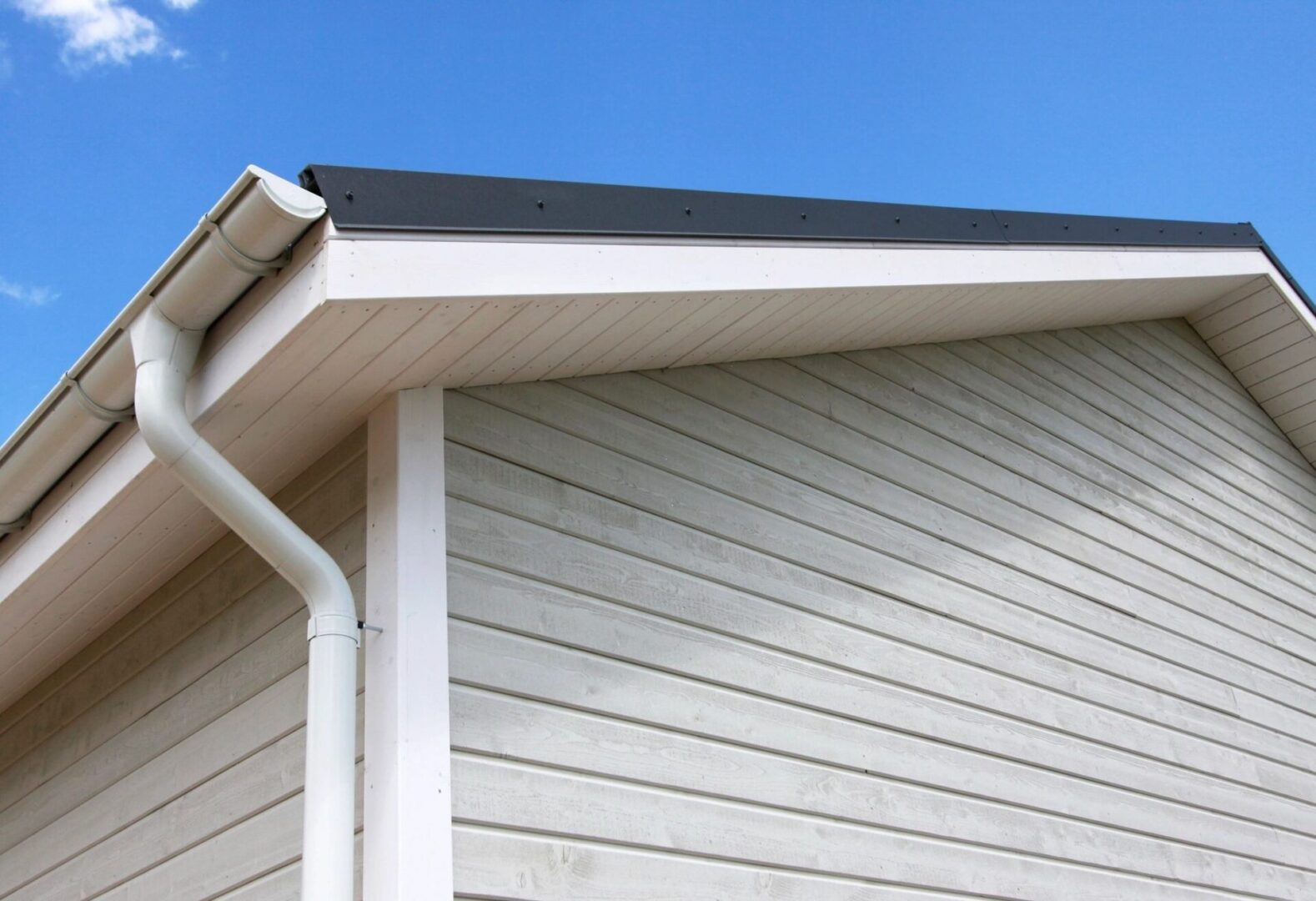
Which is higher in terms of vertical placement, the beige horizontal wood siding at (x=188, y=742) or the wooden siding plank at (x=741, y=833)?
the beige horizontal wood siding at (x=188, y=742)

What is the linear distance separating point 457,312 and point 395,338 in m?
0.12

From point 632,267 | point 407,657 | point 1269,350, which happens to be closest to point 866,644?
point 632,267

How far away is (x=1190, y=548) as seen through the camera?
4.68 metres

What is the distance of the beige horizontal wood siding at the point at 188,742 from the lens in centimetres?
233

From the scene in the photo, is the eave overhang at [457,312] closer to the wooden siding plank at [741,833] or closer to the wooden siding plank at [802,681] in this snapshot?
the wooden siding plank at [802,681]

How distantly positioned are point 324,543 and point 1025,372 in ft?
9.56

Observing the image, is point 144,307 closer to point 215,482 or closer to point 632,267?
point 215,482

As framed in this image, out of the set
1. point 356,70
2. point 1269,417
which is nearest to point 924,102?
point 356,70

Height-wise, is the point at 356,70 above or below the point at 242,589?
above

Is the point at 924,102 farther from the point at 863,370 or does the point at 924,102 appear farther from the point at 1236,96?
the point at 863,370

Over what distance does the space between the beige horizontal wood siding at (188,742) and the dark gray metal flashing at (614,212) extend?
1.83ft

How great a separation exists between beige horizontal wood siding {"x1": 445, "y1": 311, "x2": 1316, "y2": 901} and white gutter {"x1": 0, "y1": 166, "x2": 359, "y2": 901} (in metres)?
0.22

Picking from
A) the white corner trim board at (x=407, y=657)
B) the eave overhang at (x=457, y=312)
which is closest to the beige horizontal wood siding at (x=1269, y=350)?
the eave overhang at (x=457, y=312)

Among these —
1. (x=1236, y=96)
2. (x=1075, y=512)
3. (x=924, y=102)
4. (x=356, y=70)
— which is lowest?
(x=1075, y=512)
